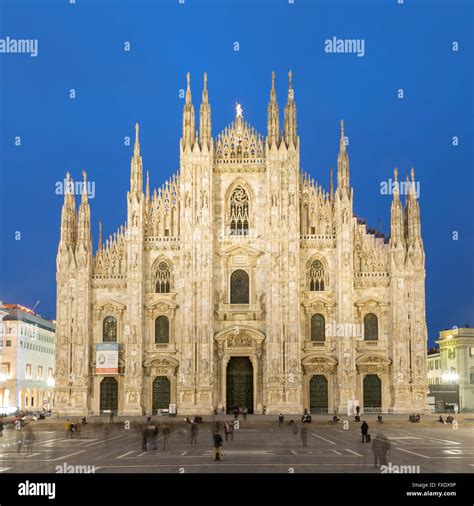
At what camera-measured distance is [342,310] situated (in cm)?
6644

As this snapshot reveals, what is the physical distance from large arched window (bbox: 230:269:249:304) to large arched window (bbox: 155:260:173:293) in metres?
4.89

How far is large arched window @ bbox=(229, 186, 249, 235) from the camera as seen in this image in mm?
69000

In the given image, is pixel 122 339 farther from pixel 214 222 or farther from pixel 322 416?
pixel 322 416

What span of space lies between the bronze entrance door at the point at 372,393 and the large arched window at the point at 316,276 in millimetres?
7899

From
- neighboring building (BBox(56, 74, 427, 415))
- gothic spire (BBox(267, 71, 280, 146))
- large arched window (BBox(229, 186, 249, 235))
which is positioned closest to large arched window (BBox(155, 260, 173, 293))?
neighboring building (BBox(56, 74, 427, 415))

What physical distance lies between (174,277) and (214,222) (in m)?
5.36

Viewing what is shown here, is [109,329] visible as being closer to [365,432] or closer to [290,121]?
[290,121]

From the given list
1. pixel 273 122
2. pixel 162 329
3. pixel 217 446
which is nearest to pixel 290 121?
pixel 273 122

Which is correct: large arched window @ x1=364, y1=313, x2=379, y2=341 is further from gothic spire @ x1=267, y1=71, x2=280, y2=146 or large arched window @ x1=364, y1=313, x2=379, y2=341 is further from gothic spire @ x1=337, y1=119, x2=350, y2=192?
gothic spire @ x1=267, y1=71, x2=280, y2=146

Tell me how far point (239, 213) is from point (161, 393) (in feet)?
50.4

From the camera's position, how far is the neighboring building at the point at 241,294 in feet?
218

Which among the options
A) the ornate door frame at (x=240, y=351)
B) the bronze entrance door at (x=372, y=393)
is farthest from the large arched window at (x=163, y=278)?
the bronze entrance door at (x=372, y=393)

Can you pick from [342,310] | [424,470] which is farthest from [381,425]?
[424,470]

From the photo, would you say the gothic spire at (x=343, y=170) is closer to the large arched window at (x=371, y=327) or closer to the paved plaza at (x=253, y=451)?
the large arched window at (x=371, y=327)
